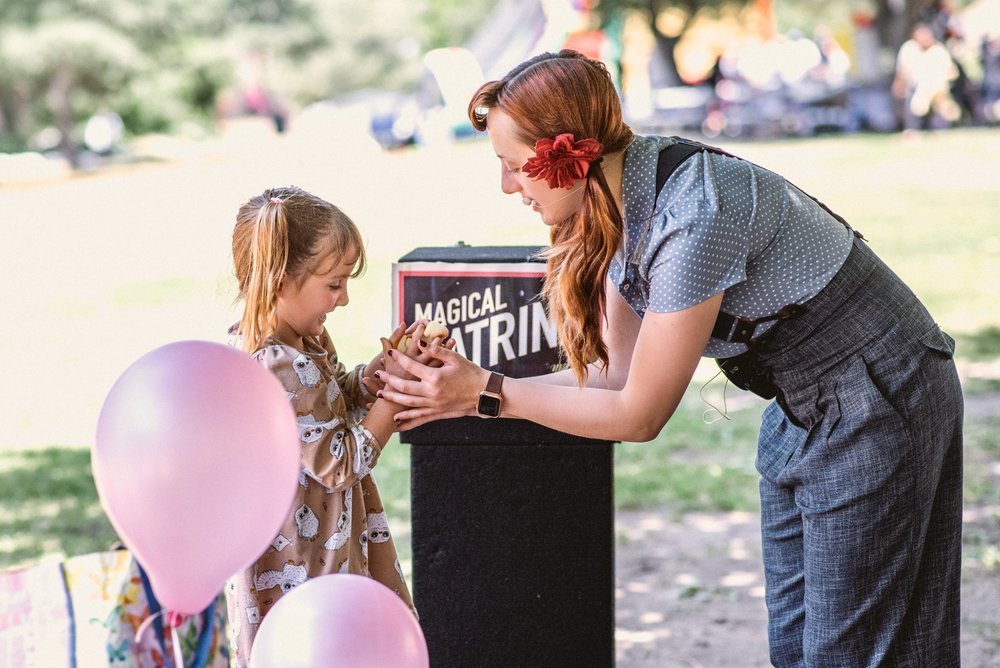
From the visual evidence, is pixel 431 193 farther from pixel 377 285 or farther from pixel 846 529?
pixel 846 529

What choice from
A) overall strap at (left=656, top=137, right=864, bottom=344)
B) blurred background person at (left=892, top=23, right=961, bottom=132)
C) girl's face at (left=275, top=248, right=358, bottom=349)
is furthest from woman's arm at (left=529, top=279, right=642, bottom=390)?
blurred background person at (left=892, top=23, right=961, bottom=132)

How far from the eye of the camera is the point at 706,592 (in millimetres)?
3973

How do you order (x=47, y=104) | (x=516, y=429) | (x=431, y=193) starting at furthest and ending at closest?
1. (x=47, y=104)
2. (x=431, y=193)
3. (x=516, y=429)

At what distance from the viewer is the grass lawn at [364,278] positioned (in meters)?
5.12

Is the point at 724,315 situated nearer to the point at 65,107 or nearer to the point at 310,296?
the point at 310,296

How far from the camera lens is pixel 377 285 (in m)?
10.1

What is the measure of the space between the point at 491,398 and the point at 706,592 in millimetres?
2003

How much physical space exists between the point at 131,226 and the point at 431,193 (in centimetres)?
393

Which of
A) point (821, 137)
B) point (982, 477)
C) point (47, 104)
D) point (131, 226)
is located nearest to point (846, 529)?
point (982, 477)

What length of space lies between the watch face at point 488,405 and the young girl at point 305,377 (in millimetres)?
165

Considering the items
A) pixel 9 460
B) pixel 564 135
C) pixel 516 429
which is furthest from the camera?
pixel 9 460

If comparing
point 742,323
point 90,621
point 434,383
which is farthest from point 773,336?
point 90,621

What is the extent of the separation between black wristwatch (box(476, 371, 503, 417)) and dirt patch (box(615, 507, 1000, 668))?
149cm

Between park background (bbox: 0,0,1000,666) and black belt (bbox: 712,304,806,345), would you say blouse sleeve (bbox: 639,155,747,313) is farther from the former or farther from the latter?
park background (bbox: 0,0,1000,666)
